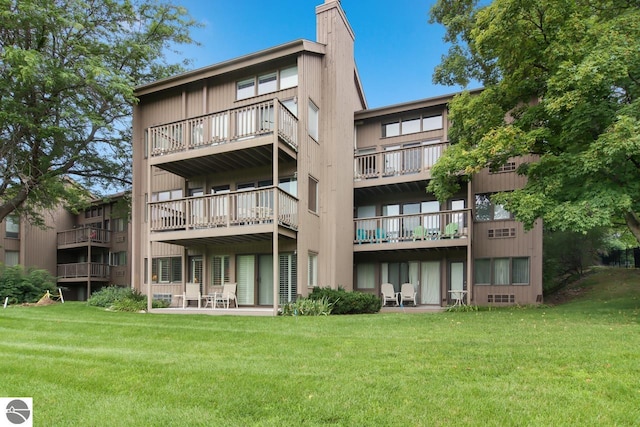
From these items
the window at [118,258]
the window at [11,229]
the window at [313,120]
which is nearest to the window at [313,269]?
the window at [313,120]

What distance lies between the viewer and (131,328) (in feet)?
31.6

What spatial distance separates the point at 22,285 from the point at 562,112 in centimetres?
2390

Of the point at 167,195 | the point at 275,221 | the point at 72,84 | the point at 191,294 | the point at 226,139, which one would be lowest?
the point at 191,294

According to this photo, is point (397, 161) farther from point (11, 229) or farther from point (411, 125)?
point (11, 229)

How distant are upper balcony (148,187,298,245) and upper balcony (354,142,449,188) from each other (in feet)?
15.7

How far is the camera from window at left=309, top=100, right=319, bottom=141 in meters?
16.4

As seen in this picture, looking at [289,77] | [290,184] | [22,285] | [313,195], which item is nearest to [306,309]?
[313,195]

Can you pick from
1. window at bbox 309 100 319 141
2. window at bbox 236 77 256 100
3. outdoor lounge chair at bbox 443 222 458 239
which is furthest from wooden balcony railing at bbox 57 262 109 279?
outdoor lounge chair at bbox 443 222 458 239

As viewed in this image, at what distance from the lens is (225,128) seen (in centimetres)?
1550

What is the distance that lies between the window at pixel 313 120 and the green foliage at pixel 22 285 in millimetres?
16022

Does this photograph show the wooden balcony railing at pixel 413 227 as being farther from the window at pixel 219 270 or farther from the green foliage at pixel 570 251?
the green foliage at pixel 570 251

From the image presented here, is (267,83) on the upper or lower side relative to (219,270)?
Answer: upper

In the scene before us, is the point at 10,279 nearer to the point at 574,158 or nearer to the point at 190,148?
→ the point at 190,148

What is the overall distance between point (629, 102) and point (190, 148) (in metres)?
13.5
